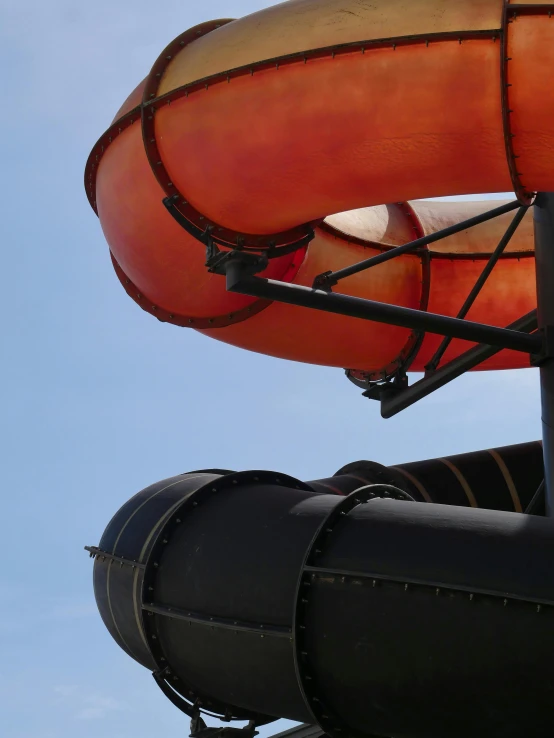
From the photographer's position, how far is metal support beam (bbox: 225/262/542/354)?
807 centimetres

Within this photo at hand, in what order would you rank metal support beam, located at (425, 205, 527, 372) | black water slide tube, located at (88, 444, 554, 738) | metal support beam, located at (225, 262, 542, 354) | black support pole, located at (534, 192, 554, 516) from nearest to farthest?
black water slide tube, located at (88, 444, 554, 738) < metal support beam, located at (225, 262, 542, 354) < black support pole, located at (534, 192, 554, 516) < metal support beam, located at (425, 205, 527, 372)

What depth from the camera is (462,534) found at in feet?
22.6

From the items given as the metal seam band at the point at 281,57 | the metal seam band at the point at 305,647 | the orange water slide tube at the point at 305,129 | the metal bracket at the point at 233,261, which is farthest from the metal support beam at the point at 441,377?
A: the metal seam band at the point at 281,57

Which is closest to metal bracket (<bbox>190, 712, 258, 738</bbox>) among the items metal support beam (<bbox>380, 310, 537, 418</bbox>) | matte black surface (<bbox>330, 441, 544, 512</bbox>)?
matte black surface (<bbox>330, 441, 544, 512</bbox>)

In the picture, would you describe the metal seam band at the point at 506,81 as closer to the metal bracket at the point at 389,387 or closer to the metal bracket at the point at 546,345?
the metal bracket at the point at 546,345

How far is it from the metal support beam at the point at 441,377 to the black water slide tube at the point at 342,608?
2.10m

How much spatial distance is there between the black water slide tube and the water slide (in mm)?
15

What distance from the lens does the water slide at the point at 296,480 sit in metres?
6.50

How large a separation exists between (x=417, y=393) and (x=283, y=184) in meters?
4.02

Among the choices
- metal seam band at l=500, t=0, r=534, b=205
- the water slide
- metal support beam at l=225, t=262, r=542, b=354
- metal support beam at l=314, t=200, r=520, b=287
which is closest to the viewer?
the water slide

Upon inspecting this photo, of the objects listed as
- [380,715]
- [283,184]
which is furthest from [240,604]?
[283,184]

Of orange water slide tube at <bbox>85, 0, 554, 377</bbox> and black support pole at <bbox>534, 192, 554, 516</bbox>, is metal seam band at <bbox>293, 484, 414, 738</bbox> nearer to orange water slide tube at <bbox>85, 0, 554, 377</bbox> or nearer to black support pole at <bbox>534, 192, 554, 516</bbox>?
orange water slide tube at <bbox>85, 0, 554, 377</bbox>

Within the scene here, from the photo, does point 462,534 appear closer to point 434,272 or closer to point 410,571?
point 410,571

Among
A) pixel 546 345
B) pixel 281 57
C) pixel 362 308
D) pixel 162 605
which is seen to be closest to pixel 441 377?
pixel 546 345
